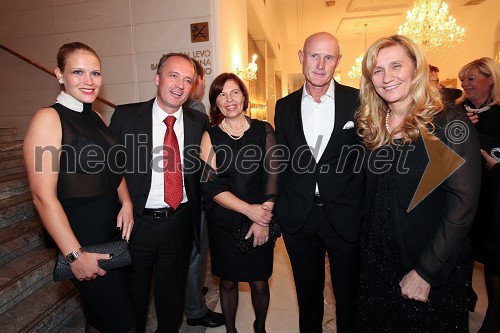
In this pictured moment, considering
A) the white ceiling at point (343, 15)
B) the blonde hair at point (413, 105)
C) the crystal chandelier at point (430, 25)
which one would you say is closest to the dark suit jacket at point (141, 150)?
the blonde hair at point (413, 105)

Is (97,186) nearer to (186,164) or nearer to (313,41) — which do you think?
(186,164)

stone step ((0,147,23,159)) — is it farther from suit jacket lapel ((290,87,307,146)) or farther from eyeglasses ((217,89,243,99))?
suit jacket lapel ((290,87,307,146))

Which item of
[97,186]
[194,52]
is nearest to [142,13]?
[194,52]

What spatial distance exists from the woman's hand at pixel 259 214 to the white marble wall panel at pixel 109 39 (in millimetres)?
4559

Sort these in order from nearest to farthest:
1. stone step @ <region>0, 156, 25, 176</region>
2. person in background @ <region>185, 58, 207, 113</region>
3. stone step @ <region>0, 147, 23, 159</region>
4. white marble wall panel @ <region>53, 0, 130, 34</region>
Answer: person in background @ <region>185, 58, 207, 113</region> < stone step @ <region>0, 156, 25, 176</region> < stone step @ <region>0, 147, 23, 159</region> < white marble wall panel @ <region>53, 0, 130, 34</region>

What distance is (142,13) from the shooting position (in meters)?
5.24

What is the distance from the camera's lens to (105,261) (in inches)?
59.1

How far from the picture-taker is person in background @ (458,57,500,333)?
200cm

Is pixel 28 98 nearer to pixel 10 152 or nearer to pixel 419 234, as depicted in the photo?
pixel 10 152

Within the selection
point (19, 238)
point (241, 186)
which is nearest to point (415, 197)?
point (241, 186)

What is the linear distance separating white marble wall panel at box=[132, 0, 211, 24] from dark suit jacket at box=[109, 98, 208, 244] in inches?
141

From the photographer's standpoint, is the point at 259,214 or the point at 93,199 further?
the point at 259,214

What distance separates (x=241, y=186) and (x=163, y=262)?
70 centimetres

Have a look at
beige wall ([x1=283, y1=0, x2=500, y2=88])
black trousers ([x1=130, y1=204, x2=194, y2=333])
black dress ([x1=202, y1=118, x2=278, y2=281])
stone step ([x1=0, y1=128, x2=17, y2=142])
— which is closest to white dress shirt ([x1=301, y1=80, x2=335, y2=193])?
black dress ([x1=202, y1=118, x2=278, y2=281])
